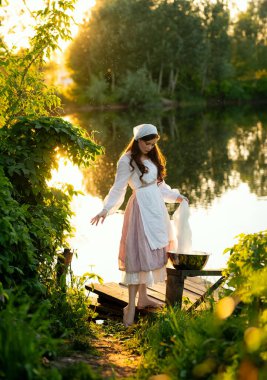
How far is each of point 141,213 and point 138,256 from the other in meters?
0.40

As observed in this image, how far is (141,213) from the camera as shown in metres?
6.44

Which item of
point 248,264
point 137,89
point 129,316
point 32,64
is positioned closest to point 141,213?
point 129,316

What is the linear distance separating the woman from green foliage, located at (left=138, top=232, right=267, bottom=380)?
1.56 metres

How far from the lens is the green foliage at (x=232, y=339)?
3.50 metres

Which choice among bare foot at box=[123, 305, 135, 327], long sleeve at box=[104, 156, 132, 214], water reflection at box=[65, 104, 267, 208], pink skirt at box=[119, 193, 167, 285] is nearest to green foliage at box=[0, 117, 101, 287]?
long sleeve at box=[104, 156, 132, 214]

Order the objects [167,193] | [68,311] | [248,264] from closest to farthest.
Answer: [248,264] → [68,311] → [167,193]

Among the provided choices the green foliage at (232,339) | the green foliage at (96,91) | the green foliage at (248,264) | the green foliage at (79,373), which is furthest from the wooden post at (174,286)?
the green foliage at (96,91)

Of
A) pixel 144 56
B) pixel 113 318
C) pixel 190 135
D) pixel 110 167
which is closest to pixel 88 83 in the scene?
pixel 144 56

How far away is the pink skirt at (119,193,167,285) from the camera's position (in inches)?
252

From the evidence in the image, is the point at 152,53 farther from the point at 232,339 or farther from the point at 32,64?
the point at 232,339

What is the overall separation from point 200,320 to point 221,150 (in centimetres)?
2578

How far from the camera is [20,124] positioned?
19.4ft

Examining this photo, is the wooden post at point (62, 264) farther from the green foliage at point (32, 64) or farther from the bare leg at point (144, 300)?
the green foliage at point (32, 64)

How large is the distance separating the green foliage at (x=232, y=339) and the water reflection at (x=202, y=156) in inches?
376
